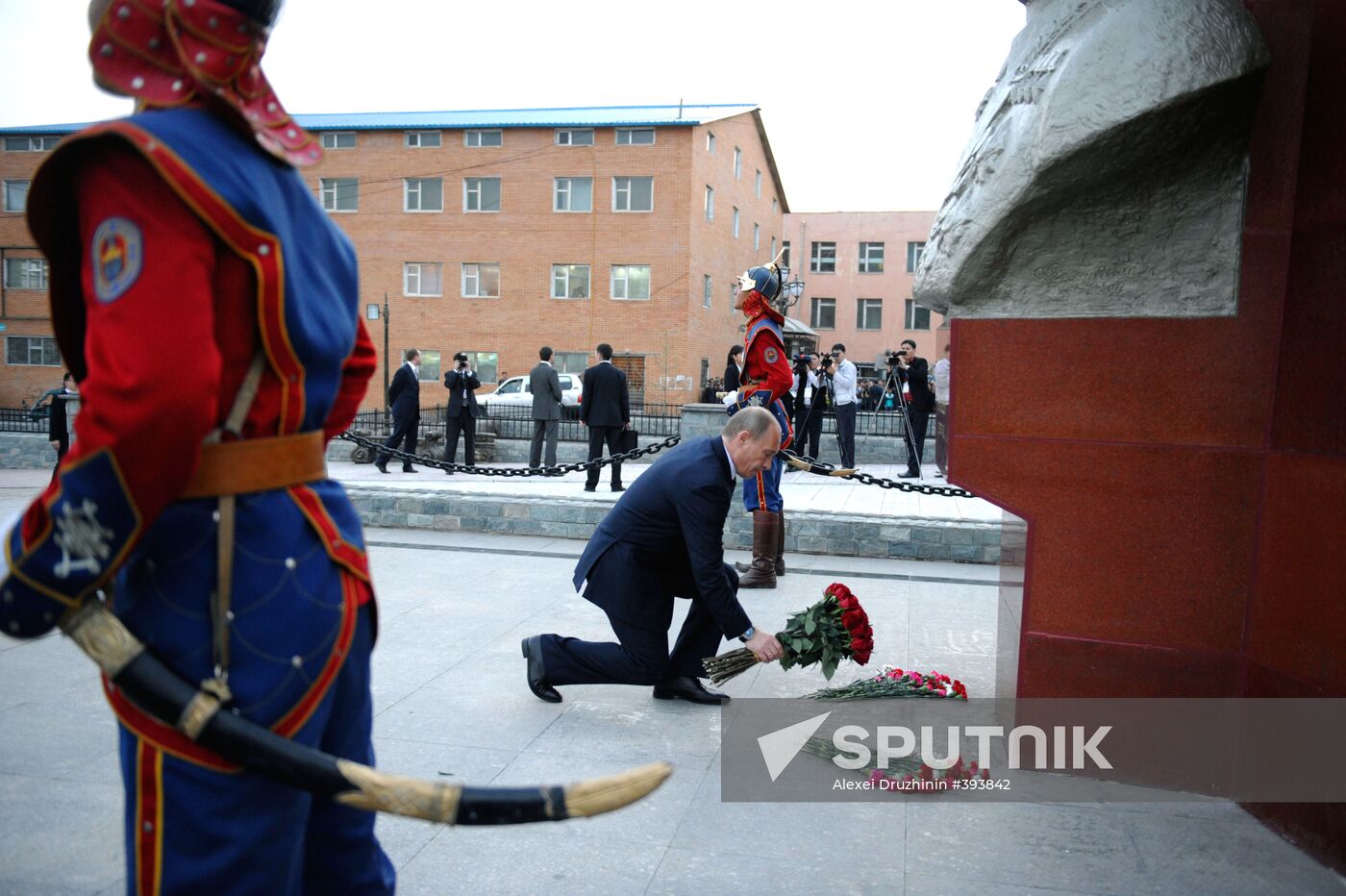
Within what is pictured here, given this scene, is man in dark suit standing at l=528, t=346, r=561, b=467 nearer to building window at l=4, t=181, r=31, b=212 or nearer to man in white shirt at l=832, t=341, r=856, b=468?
man in white shirt at l=832, t=341, r=856, b=468

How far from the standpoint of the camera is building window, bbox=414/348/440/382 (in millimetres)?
33250

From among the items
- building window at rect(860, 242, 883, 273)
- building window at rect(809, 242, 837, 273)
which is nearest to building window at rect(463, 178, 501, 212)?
building window at rect(809, 242, 837, 273)

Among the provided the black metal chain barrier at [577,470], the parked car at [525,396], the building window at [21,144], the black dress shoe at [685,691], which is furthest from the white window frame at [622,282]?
the black dress shoe at [685,691]

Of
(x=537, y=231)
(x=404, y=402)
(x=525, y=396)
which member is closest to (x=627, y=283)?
(x=537, y=231)

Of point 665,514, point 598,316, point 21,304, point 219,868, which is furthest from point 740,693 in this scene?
point 21,304

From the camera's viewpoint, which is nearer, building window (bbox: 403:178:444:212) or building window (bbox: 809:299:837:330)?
building window (bbox: 403:178:444:212)

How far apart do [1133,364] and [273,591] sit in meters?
3.31

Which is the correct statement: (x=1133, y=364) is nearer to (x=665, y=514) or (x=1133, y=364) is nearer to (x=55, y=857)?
(x=665, y=514)

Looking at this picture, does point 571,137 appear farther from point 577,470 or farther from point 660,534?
point 660,534

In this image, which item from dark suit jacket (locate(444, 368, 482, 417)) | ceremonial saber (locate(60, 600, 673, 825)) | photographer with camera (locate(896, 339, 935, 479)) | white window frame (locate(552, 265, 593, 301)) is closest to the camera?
ceremonial saber (locate(60, 600, 673, 825))

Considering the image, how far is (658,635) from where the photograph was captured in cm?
461

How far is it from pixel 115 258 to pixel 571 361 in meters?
32.0

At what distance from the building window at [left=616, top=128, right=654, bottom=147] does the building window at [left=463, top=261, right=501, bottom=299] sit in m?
5.65

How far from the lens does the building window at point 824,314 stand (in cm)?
4734
